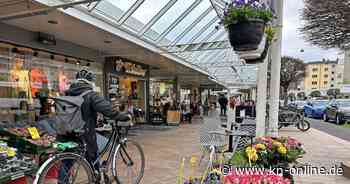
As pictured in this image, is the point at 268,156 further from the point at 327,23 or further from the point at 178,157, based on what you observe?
the point at 178,157

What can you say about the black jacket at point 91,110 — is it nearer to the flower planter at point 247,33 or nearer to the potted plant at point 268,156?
the potted plant at point 268,156

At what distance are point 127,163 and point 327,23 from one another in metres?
3.42

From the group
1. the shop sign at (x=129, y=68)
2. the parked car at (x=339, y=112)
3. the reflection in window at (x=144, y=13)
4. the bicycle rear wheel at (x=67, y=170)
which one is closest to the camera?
the bicycle rear wheel at (x=67, y=170)

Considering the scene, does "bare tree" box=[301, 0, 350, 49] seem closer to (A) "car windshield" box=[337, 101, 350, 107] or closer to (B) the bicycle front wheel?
(B) the bicycle front wheel

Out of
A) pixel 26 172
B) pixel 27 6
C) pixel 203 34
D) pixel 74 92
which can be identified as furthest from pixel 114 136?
pixel 203 34

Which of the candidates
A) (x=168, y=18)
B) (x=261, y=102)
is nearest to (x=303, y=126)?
(x=168, y=18)

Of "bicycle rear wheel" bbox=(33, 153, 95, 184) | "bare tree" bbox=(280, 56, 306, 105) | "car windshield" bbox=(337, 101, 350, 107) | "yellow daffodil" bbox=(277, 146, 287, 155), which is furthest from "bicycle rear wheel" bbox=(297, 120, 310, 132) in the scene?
"bare tree" bbox=(280, 56, 306, 105)

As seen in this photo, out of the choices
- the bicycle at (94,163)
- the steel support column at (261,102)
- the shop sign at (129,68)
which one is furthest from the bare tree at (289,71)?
the bicycle at (94,163)

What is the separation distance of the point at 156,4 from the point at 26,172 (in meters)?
4.52

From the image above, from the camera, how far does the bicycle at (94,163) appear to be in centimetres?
252

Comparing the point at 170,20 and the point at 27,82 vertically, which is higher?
the point at 170,20

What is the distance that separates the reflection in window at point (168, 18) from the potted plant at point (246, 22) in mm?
4534

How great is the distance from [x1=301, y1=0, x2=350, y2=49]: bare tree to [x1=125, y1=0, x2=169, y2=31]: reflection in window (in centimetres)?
318

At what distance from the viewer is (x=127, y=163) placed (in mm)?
3359
